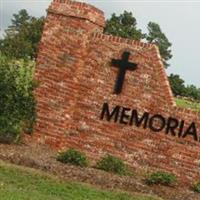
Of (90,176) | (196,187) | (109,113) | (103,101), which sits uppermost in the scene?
(103,101)

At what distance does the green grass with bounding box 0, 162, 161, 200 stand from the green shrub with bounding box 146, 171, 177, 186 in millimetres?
1472

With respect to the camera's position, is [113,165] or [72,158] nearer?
[72,158]

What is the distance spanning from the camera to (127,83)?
1789 centimetres

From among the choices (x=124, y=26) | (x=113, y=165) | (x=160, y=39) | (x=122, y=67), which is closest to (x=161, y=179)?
(x=113, y=165)

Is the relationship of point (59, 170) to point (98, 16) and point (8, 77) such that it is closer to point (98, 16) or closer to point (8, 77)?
point (8, 77)

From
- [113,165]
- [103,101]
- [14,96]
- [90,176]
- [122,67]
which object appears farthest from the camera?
[103,101]

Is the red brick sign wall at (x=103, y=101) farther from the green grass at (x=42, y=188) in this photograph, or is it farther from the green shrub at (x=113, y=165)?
the green grass at (x=42, y=188)

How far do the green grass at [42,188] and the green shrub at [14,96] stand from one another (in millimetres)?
2395

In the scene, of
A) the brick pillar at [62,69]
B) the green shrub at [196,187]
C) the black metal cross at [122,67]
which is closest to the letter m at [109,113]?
the black metal cross at [122,67]

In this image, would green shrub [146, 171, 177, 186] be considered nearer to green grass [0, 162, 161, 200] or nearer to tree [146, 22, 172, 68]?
green grass [0, 162, 161, 200]

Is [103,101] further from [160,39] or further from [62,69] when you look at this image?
[160,39]

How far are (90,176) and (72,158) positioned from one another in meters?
1.26

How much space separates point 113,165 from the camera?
16.9 metres

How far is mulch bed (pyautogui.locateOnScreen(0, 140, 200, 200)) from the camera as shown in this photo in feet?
50.0
